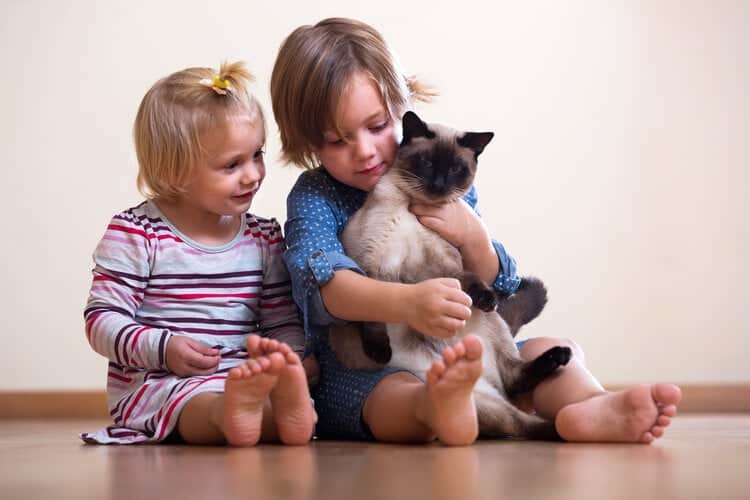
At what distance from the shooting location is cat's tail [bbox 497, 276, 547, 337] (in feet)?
5.82

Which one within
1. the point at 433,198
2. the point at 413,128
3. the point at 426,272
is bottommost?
the point at 426,272

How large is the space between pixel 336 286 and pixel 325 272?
0.04 meters

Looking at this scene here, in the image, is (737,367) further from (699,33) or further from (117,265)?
(117,265)

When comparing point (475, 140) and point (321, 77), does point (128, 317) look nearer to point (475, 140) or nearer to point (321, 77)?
point (321, 77)

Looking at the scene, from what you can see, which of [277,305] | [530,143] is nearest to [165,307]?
[277,305]

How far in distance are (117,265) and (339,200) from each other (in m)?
0.42

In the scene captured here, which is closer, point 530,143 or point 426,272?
point 426,272

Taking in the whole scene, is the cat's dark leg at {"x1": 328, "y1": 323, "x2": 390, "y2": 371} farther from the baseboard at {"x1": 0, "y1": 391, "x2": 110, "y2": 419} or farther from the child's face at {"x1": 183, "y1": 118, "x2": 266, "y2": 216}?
the baseboard at {"x1": 0, "y1": 391, "x2": 110, "y2": 419}

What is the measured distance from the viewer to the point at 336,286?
1522mm

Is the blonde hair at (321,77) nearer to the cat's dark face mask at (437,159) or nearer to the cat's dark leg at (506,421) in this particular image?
the cat's dark face mask at (437,159)

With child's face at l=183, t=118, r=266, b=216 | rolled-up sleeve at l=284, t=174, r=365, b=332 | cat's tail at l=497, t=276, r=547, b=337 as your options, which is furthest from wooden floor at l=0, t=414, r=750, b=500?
child's face at l=183, t=118, r=266, b=216

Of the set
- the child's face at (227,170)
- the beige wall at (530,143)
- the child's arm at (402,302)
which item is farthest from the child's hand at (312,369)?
the beige wall at (530,143)

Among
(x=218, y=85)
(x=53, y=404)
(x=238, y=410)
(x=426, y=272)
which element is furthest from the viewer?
(x=53, y=404)

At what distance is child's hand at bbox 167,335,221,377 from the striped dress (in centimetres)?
1
